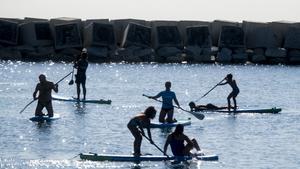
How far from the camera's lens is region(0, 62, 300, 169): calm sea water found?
35.3 meters

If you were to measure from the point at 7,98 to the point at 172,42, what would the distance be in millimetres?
50853

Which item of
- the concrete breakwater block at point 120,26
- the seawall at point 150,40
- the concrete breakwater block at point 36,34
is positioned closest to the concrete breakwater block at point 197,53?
the seawall at point 150,40

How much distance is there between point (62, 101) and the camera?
5534cm

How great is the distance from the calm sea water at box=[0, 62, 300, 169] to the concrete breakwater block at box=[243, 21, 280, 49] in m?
30.0

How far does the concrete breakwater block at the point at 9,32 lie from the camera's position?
10688 centimetres

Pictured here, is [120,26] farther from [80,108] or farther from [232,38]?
[80,108]

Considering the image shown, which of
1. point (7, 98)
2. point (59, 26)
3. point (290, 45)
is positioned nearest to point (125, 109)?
point (7, 98)

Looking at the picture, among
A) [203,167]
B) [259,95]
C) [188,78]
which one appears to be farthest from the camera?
[188,78]

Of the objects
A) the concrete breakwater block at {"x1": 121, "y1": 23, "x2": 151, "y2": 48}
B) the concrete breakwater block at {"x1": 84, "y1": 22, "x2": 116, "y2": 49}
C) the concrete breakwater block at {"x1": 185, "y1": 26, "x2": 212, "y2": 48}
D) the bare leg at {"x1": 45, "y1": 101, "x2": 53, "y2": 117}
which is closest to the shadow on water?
the bare leg at {"x1": 45, "y1": 101, "x2": 53, "y2": 117}

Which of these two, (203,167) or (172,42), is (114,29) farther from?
(203,167)

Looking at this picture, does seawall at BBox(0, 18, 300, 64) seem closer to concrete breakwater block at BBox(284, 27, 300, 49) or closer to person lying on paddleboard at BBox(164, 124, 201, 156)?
concrete breakwater block at BBox(284, 27, 300, 49)

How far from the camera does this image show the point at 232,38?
363 feet

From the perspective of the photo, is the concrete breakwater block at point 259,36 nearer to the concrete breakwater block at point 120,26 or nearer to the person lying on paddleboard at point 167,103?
the concrete breakwater block at point 120,26

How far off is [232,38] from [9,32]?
20.8 metres
